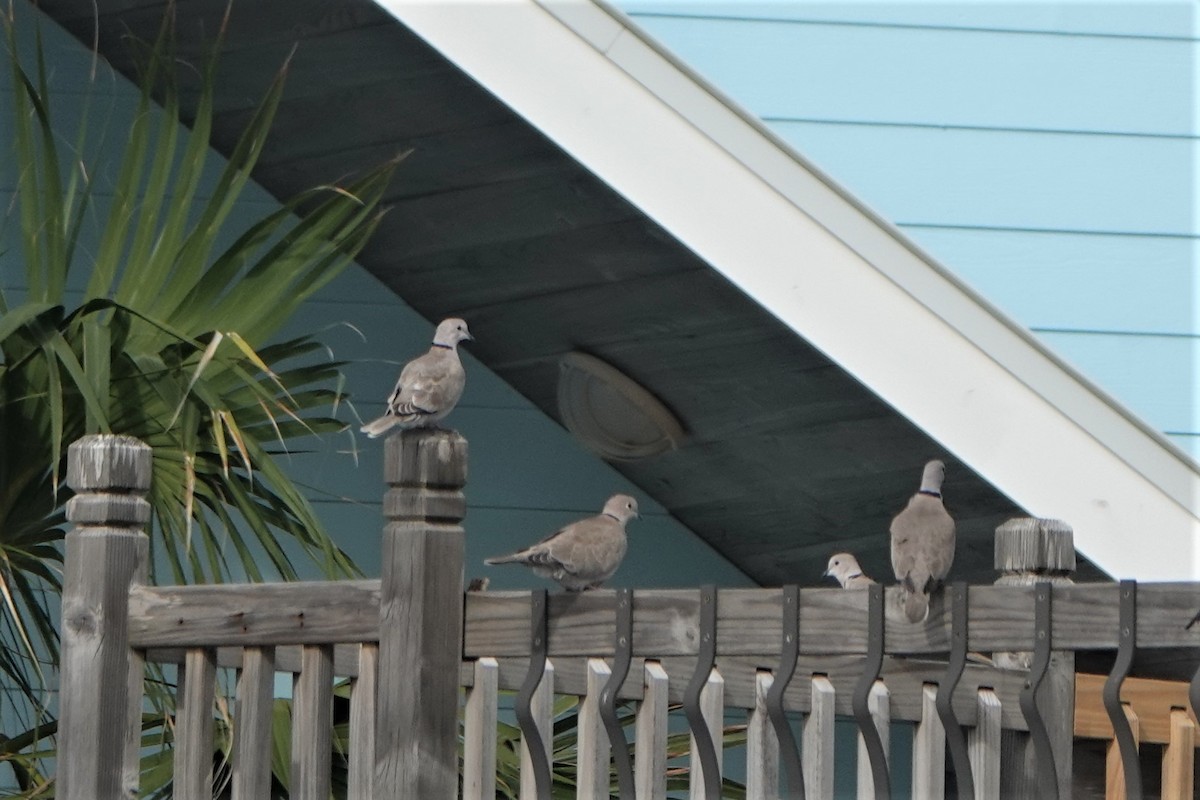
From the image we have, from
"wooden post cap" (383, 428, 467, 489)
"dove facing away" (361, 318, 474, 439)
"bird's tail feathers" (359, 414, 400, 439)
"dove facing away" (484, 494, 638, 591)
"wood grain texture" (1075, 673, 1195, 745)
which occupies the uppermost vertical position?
"dove facing away" (361, 318, 474, 439)

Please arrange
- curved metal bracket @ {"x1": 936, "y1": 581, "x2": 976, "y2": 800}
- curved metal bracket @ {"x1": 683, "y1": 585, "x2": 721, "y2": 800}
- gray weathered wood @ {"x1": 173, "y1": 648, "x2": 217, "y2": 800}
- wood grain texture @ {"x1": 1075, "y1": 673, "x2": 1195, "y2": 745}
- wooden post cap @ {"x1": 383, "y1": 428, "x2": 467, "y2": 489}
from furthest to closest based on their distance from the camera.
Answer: wood grain texture @ {"x1": 1075, "y1": 673, "x2": 1195, "y2": 745}, gray weathered wood @ {"x1": 173, "y1": 648, "x2": 217, "y2": 800}, wooden post cap @ {"x1": 383, "y1": 428, "x2": 467, "y2": 489}, curved metal bracket @ {"x1": 683, "y1": 585, "x2": 721, "y2": 800}, curved metal bracket @ {"x1": 936, "y1": 581, "x2": 976, "y2": 800}

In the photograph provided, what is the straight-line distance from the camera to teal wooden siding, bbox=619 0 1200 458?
4578mm

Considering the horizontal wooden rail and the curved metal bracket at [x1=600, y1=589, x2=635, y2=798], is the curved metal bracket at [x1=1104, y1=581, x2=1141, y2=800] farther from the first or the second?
the curved metal bracket at [x1=600, y1=589, x2=635, y2=798]

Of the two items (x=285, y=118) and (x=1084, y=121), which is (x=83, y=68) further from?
(x=1084, y=121)

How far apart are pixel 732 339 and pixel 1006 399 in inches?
28.1

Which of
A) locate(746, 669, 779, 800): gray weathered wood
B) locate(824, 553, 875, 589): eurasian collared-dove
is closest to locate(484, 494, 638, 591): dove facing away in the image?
locate(746, 669, 779, 800): gray weathered wood

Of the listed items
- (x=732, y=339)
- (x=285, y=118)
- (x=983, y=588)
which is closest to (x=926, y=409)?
(x=732, y=339)

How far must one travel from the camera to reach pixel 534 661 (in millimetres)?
2580

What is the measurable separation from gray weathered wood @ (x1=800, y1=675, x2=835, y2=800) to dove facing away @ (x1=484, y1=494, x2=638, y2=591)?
1.71 ft

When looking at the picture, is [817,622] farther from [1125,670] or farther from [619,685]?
[1125,670]

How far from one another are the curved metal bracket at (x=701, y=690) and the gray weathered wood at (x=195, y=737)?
793 millimetres

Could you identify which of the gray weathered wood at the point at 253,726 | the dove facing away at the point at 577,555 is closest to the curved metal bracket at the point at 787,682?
the dove facing away at the point at 577,555

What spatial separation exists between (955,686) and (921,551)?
0.73 feet

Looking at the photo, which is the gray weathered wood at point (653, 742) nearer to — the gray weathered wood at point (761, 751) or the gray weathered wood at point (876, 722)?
the gray weathered wood at point (761, 751)
